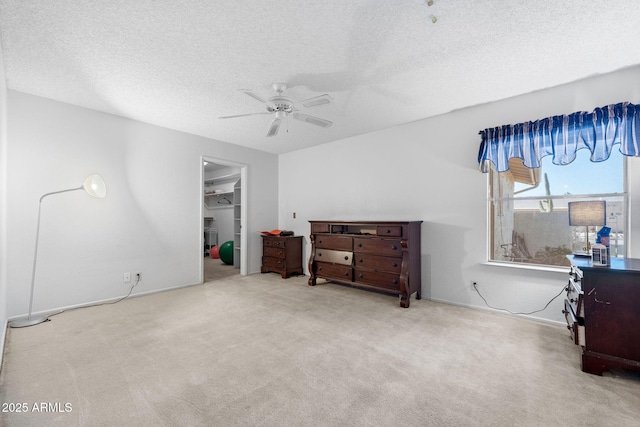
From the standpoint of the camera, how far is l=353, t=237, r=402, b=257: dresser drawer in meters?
3.55

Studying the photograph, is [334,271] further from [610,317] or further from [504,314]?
[610,317]

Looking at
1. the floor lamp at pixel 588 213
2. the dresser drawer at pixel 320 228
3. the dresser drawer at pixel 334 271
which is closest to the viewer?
the floor lamp at pixel 588 213

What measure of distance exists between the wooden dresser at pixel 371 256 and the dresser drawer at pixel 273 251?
78cm

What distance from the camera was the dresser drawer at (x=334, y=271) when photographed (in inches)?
159

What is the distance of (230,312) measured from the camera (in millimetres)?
3150

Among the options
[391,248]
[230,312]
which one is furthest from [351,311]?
[230,312]

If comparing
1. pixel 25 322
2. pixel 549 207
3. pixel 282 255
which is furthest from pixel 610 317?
pixel 25 322

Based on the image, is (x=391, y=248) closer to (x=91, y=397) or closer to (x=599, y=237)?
(x=599, y=237)

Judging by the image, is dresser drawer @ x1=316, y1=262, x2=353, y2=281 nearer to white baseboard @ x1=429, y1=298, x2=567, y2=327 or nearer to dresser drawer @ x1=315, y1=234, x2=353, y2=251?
dresser drawer @ x1=315, y1=234, x2=353, y2=251

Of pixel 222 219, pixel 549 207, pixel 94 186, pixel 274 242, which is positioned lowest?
pixel 274 242

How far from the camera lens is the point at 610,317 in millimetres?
1898

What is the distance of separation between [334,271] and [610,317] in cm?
293

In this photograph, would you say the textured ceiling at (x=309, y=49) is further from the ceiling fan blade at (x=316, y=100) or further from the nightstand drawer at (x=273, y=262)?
the nightstand drawer at (x=273, y=262)

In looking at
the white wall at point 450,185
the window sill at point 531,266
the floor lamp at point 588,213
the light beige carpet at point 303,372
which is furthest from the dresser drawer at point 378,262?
the floor lamp at point 588,213
